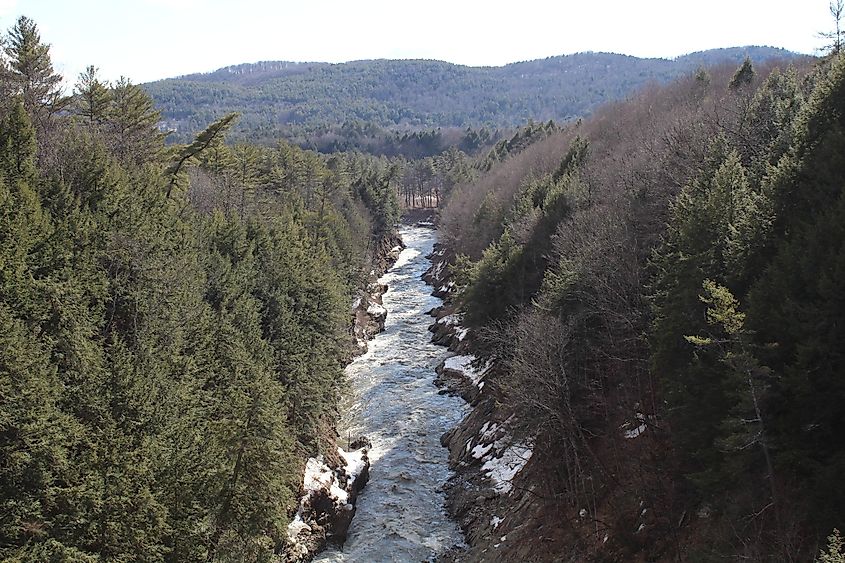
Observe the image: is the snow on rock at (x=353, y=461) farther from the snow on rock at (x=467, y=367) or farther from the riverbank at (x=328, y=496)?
the snow on rock at (x=467, y=367)

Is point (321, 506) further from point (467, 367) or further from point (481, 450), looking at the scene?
point (467, 367)

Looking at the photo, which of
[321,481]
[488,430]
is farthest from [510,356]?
[321,481]

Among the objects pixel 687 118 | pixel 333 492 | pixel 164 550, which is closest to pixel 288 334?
pixel 333 492

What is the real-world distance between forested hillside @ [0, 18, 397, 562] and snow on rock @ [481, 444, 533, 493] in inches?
373

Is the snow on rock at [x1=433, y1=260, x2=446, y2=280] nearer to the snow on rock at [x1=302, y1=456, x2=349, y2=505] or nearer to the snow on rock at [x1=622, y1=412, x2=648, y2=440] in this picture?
the snow on rock at [x1=302, y1=456, x2=349, y2=505]

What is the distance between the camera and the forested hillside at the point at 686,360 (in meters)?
14.1

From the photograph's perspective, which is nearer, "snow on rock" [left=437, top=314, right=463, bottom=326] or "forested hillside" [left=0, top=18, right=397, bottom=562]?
"forested hillside" [left=0, top=18, right=397, bottom=562]

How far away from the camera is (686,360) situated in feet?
61.8

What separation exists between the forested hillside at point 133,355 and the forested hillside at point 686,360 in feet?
34.0

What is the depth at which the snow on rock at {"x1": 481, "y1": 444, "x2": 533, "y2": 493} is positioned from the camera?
96.9ft

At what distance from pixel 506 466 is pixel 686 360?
1457 cm

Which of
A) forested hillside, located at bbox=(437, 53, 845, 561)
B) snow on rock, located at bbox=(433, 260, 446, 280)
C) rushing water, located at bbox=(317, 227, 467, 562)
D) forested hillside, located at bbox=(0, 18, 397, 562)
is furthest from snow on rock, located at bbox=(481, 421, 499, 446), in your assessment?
snow on rock, located at bbox=(433, 260, 446, 280)

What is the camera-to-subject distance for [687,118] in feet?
139

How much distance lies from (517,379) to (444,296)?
46092mm
